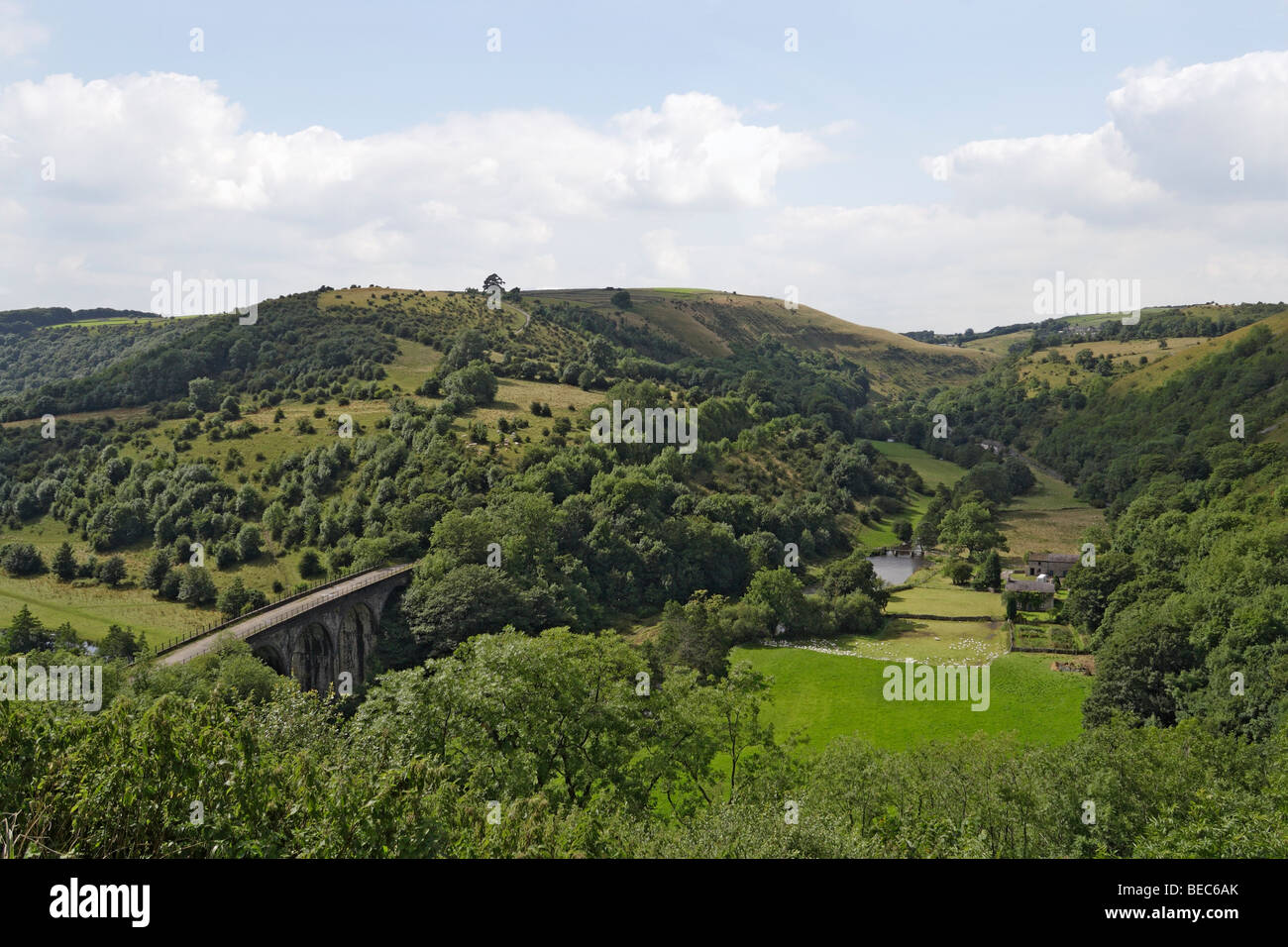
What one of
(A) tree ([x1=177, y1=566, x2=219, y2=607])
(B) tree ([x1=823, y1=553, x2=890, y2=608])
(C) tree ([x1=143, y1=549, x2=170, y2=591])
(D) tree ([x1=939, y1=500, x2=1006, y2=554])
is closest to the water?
(D) tree ([x1=939, y1=500, x2=1006, y2=554])

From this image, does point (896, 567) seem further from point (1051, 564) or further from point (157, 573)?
point (157, 573)

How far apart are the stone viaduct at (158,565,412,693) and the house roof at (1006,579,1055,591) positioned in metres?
55.2

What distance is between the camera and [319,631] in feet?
188

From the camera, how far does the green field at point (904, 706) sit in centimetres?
5009

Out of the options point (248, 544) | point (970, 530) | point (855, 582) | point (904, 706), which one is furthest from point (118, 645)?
point (970, 530)

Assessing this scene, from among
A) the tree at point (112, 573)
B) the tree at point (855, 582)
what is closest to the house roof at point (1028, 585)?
the tree at point (855, 582)

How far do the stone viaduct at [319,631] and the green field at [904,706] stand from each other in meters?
29.7

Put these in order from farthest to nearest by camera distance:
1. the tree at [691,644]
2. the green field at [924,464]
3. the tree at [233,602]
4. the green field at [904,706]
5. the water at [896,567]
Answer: the green field at [924,464], the water at [896,567], the tree at [233,602], the tree at [691,644], the green field at [904,706]

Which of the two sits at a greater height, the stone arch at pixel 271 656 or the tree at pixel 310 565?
the tree at pixel 310 565

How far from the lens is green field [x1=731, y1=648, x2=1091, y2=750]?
50094 millimetres

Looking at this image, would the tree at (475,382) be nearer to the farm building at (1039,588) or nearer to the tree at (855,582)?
the tree at (855,582)
